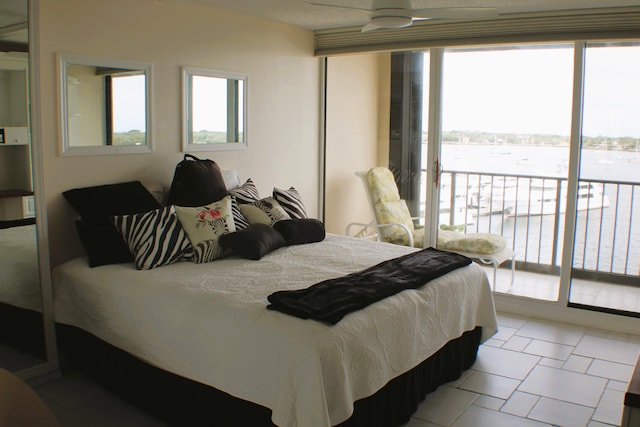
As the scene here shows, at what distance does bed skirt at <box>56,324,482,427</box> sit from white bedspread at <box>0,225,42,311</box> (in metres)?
0.31

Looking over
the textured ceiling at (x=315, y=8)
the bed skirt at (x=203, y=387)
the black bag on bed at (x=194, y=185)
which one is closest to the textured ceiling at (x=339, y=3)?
the textured ceiling at (x=315, y=8)

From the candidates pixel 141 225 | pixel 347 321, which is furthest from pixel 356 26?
pixel 347 321

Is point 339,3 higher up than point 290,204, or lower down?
higher up

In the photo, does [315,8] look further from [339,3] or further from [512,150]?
[512,150]

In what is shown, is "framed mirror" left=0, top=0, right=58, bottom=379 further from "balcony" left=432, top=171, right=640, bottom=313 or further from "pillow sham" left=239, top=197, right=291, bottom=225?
"balcony" left=432, top=171, right=640, bottom=313

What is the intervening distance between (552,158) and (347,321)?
9.02ft

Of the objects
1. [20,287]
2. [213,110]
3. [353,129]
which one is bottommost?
[20,287]

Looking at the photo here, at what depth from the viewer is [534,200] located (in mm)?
4746

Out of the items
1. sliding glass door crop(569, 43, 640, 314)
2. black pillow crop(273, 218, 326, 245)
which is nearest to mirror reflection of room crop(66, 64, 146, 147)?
black pillow crop(273, 218, 326, 245)

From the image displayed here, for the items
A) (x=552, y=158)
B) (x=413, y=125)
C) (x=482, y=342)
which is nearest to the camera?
(x=482, y=342)

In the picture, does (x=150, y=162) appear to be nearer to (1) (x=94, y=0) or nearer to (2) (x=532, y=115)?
(1) (x=94, y=0)

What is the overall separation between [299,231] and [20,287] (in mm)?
1757

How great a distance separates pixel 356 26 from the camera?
520cm

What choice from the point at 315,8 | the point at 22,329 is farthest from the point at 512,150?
the point at 22,329
